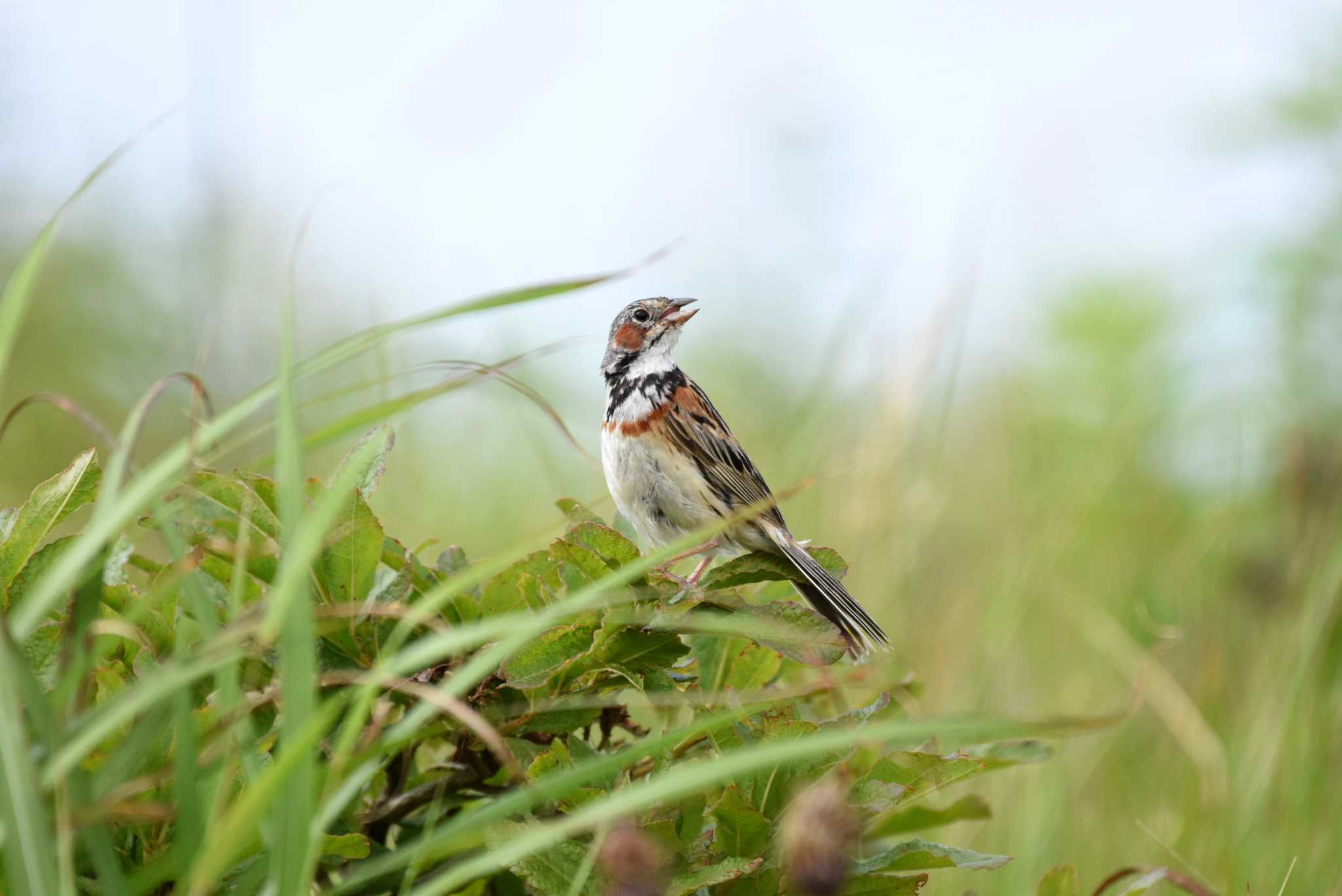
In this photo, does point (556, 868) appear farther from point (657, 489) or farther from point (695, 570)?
point (657, 489)

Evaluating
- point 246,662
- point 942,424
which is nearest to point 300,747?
point 246,662

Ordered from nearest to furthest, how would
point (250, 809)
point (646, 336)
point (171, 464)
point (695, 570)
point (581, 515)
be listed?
1. point (250, 809)
2. point (171, 464)
3. point (581, 515)
4. point (695, 570)
5. point (646, 336)

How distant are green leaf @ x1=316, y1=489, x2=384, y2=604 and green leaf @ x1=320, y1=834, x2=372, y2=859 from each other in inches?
13.8

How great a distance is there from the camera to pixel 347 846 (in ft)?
5.29

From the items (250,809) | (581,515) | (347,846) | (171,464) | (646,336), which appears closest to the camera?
(250,809)

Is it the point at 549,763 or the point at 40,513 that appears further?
the point at 40,513

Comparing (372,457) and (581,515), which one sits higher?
(372,457)

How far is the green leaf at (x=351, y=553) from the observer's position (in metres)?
1.76

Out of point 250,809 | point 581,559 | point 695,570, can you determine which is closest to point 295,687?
point 250,809

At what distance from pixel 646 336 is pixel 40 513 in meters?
2.39

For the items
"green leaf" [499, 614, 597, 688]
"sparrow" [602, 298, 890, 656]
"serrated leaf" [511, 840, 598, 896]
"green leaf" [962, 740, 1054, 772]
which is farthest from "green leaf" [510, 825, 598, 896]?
"sparrow" [602, 298, 890, 656]

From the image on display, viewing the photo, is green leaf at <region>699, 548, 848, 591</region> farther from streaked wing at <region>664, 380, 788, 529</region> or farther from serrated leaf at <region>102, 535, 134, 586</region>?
streaked wing at <region>664, 380, 788, 529</region>

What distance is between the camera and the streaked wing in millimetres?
3639

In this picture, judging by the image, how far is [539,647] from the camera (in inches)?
67.7
